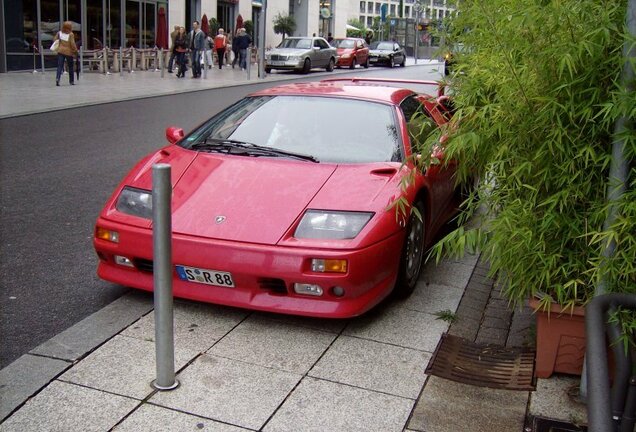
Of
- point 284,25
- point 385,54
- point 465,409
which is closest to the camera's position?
point 465,409

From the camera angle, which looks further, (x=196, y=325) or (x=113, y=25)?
(x=113, y=25)

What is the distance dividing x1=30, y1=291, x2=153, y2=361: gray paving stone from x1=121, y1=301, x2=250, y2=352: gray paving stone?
0.31 ft

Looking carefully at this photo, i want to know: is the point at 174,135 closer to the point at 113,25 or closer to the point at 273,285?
the point at 273,285

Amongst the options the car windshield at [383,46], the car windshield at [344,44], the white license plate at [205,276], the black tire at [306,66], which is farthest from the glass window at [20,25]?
the car windshield at [383,46]

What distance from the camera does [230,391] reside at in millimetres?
3590

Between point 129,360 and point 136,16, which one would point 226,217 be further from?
point 136,16

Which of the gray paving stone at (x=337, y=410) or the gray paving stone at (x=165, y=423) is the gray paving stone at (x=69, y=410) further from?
the gray paving stone at (x=337, y=410)

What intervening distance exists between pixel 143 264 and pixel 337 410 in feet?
5.62

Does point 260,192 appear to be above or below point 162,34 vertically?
below

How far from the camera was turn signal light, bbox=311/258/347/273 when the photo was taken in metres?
4.15

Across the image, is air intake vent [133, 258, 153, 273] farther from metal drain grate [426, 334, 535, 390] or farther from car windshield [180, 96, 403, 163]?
metal drain grate [426, 334, 535, 390]

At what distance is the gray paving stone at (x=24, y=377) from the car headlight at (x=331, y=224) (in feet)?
4.93

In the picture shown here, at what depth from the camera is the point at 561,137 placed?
3.37 m

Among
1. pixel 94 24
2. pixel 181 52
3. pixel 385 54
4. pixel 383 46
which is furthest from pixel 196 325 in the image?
pixel 383 46
